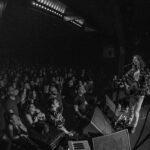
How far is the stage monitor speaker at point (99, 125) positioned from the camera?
2.68 metres

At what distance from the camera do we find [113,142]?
8.43 feet

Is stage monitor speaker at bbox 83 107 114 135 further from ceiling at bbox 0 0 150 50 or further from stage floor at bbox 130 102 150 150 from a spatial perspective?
ceiling at bbox 0 0 150 50

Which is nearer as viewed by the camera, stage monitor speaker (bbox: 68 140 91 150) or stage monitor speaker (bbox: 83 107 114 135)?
stage monitor speaker (bbox: 68 140 91 150)

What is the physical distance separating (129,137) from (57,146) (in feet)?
3.10

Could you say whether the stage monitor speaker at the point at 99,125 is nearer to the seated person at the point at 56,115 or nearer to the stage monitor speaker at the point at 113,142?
the stage monitor speaker at the point at 113,142

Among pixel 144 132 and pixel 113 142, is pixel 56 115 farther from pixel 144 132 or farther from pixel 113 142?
pixel 144 132

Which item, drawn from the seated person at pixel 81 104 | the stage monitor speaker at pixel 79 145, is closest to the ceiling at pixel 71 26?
the seated person at pixel 81 104

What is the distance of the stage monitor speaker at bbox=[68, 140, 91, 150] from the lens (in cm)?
236

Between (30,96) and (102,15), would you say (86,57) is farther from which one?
(30,96)

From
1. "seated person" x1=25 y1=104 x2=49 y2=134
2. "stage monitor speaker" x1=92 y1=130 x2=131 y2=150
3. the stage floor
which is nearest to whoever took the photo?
"seated person" x1=25 y1=104 x2=49 y2=134

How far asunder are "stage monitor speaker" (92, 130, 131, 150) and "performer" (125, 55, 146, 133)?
0.35 m

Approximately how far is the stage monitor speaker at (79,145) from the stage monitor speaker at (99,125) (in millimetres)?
163

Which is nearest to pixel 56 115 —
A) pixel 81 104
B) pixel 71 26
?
pixel 81 104

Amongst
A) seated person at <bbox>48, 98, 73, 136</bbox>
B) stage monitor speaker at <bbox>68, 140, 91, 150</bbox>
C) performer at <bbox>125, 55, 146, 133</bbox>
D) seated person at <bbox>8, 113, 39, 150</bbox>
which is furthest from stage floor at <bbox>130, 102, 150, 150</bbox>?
seated person at <bbox>8, 113, 39, 150</bbox>
